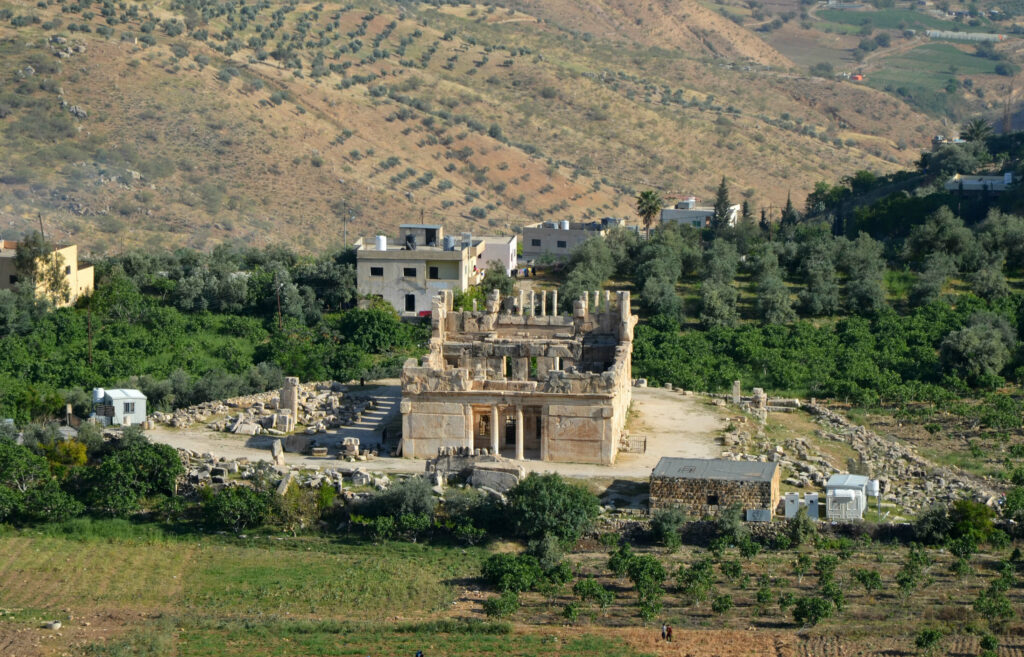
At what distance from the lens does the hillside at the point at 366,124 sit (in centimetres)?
9900

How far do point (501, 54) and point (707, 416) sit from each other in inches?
3714

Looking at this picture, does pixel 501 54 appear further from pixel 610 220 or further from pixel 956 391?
pixel 956 391

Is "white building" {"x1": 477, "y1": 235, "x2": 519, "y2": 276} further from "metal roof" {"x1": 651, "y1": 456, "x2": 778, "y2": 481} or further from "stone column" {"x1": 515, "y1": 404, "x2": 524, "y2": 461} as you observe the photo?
"metal roof" {"x1": 651, "y1": 456, "x2": 778, "y2": 481}

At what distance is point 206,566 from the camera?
136 feet

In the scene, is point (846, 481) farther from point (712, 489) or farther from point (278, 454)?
point (278, 454)

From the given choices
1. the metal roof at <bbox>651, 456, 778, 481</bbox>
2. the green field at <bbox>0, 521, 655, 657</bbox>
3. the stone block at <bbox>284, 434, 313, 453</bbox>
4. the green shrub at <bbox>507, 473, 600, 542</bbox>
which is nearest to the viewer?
the green field at <bbox>0, 521, 655, 657</bbox>

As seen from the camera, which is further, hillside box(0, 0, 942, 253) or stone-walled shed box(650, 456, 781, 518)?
hillside box(0, 0, 942, 253)

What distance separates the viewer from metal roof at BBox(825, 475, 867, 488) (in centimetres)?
4325

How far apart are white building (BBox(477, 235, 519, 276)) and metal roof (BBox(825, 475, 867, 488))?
31.9 metres

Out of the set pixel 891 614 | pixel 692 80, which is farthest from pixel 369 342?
pixel 692 80

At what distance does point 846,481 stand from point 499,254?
1364 inches

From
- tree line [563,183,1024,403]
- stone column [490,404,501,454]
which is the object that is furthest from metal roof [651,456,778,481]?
tree line [563,183,1024,403]

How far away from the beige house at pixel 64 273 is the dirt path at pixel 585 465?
18393 millimetres

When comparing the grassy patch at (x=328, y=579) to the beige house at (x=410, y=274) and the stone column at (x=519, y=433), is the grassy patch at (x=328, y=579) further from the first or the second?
the beige house at (x=410, y=274)
